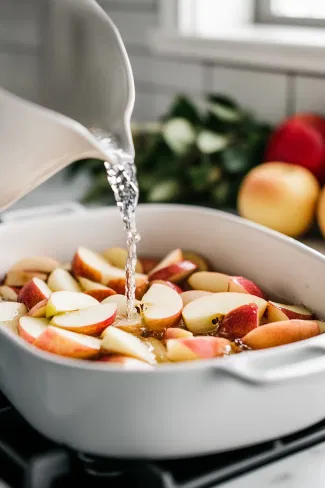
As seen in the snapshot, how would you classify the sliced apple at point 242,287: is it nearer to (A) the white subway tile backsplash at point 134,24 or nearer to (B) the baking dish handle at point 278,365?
(B) the baking dish handle at point 278,365

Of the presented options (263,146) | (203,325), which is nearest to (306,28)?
(263,146)

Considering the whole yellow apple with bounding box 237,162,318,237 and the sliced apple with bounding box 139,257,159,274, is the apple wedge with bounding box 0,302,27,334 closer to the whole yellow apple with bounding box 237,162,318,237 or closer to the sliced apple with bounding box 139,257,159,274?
the sliced apple with bounding box 139,257,159,274

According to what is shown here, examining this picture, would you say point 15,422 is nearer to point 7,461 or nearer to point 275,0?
point 7,461

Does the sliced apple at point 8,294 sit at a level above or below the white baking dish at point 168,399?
below

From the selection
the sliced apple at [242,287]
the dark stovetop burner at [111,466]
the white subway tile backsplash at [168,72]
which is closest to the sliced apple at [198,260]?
the sliced apple at [242,287]

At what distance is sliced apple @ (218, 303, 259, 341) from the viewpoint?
749 mm

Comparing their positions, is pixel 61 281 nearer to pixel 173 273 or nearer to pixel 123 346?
pixel 173 273

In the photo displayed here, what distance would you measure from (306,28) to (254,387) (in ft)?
3.12

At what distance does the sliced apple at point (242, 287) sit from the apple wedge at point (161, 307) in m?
0.06

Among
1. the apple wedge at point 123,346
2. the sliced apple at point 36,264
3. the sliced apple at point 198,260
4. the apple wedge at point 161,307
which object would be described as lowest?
the sliced apple at point 198,260

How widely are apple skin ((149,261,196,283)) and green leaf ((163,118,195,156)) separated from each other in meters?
0.36

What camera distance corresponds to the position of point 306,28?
1.38 meters

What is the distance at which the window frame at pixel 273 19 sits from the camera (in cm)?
137

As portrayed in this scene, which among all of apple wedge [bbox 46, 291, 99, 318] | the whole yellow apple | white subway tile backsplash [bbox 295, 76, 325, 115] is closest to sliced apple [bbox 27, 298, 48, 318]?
apple wedge [bbox 46, 291, 99, 318]
